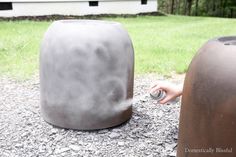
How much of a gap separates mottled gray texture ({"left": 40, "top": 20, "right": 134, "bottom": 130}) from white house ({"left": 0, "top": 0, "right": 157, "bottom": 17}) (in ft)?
38.1

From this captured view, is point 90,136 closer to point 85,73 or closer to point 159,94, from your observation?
point 85,73

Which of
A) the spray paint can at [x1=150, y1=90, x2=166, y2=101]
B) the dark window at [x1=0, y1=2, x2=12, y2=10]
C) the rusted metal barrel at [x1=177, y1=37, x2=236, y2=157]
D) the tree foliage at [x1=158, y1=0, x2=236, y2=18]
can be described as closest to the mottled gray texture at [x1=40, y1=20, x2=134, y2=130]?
the spray paint can at [x1=150, y1=90, x2=166, y2=101]

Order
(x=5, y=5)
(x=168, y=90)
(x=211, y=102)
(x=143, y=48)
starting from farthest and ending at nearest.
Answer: (x=5, y=5), (x=143, y=48), (x=168, y=90), (x=211, y=102)

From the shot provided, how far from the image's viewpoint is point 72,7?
51.6 ft

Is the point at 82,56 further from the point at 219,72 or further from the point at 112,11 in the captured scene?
the point at 112,11

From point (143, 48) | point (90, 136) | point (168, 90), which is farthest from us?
point (143, 48)

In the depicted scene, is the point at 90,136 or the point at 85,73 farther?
the point at 90,136

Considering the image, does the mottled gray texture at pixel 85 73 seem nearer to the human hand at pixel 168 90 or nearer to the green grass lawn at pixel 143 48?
the human hand at pixel 168 90

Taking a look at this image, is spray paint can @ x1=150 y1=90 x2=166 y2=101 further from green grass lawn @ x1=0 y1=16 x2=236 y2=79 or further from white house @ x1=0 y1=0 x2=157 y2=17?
white house @ x1=0 y1=0 x2=157 y2=17

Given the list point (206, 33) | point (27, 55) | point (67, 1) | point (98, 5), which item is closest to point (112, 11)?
point (98, 5)

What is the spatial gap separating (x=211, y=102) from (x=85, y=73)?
60.3 inches

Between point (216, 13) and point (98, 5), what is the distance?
16.0m

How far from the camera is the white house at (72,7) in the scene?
47.4 feet

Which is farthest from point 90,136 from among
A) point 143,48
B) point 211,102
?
point 143,48
